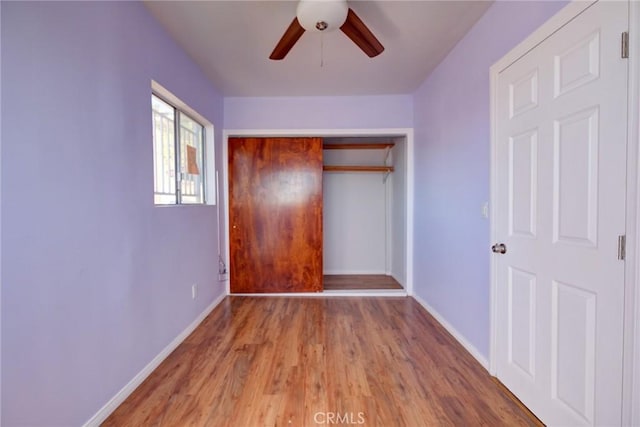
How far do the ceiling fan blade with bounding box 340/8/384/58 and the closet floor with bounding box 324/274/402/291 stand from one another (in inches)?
115

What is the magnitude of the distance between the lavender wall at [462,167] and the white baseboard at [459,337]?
0.04m

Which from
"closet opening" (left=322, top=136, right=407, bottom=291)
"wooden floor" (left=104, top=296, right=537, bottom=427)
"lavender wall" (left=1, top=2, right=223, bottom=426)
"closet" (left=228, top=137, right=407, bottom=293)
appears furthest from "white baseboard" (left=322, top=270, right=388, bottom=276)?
"lavender wall" (left=1, top=2, right=223, bottom=426)

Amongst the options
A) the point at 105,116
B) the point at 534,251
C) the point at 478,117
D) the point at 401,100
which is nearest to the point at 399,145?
the point at 401,100

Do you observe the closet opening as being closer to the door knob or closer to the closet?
the closet

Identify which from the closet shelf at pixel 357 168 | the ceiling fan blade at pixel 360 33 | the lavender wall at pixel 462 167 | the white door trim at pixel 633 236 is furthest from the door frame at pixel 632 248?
the closet shelf at pixel 357 168

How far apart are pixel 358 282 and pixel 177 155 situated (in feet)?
9.84

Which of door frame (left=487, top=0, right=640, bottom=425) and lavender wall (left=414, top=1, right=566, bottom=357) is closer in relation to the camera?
door frame (left=487, top=0, right=640, bottom=425)

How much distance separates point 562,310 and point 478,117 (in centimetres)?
142

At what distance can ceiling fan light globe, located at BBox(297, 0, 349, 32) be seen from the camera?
163 cm

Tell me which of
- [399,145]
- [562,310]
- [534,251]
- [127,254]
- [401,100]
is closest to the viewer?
[562,310]

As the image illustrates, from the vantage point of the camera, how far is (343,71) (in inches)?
115

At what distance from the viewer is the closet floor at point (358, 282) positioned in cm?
405

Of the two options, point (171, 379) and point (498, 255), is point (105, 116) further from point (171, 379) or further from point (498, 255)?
point (498, 255)

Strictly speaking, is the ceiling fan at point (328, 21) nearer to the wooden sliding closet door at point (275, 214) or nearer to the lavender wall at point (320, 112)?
the lavender wall at point (320, 112)
